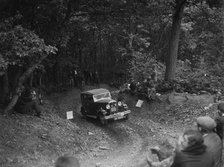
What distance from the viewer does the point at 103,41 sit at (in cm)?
2984

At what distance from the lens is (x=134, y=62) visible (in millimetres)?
27531

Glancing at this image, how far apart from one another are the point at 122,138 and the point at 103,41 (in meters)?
15.1

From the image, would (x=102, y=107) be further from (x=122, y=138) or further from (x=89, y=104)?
(x=122, y=138)

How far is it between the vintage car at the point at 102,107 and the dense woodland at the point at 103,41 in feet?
11.0

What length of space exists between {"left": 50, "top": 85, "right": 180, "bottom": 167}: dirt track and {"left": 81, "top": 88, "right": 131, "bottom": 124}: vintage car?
1.30 feet

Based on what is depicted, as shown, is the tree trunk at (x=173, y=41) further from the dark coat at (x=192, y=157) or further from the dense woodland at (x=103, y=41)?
the dark coat at (x=192, y=157)

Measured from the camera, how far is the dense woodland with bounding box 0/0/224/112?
562 inches

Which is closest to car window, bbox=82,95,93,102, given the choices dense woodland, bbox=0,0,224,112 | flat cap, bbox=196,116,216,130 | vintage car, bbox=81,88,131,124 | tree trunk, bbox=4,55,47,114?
vintage car, bbox=81,88,131,124

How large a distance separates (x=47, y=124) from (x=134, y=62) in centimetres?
1312

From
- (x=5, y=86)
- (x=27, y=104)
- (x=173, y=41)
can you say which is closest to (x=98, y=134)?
(x=27, y=104)

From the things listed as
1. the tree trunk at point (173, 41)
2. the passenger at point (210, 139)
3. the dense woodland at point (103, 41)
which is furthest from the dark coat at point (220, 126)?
the tree trunk at point (173, 41)

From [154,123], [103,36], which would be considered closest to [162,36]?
[103,36]

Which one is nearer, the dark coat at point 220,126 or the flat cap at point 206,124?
the flat cap at point 206,124

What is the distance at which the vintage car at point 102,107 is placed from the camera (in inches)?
702
